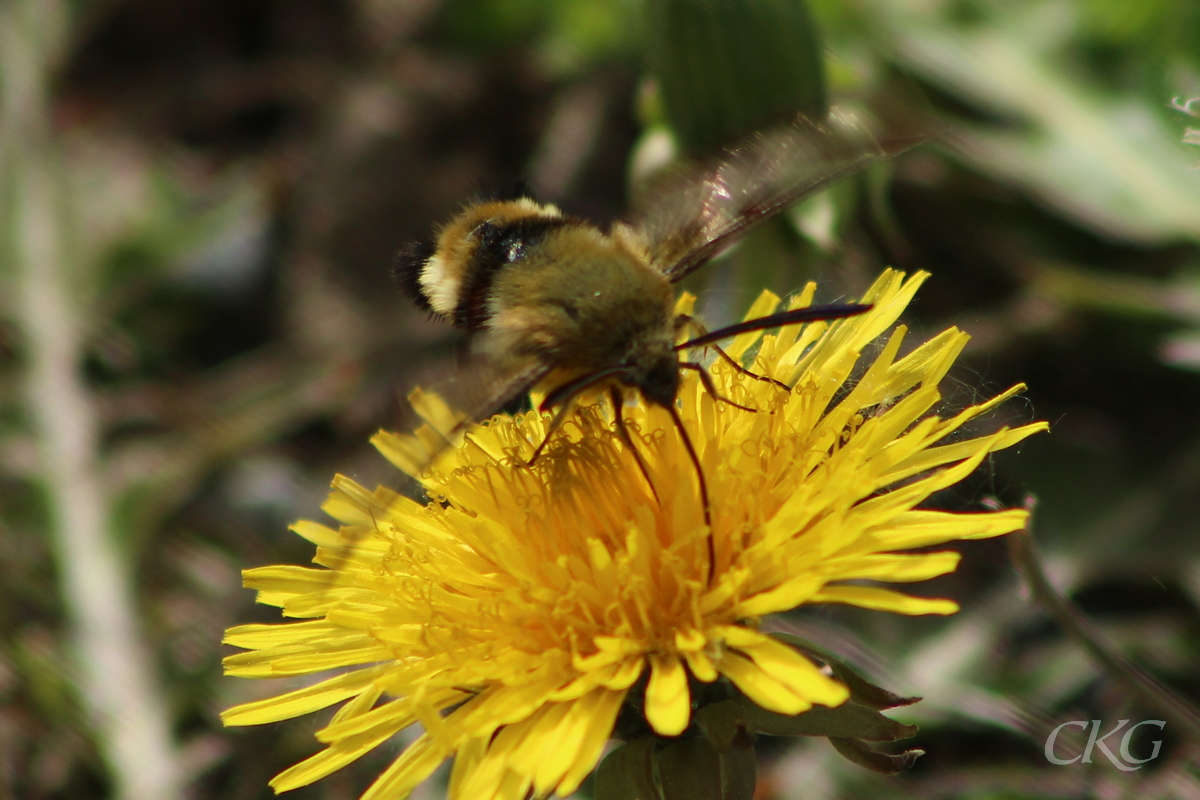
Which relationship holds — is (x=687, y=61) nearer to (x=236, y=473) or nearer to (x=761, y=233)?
(x=761, y=233)

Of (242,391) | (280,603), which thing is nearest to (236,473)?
(242,391)

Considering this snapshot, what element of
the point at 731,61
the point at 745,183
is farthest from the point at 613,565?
the point at 731,61

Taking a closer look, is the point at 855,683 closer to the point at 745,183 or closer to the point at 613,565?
the point at 613,565

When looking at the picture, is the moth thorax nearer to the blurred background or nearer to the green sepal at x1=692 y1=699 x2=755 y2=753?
the green sepal at x1=692 y1=699 x2=755 y2=753

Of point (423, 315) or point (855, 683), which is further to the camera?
point (423, 315)

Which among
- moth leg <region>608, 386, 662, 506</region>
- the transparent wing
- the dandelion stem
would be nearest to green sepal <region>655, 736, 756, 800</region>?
moth leg <region>608, 386, 662, 506</region>

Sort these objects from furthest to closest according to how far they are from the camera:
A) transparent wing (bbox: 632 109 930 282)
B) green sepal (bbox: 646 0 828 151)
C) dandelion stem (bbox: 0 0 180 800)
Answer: dandelion stem (bbox: 0 0 180 800), green sepal (bbox: 646 0 828 151), transparent wing (bbox: 632 109 930 282)

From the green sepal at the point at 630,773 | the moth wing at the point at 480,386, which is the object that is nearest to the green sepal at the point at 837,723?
the green sepal at the point at 630,773
